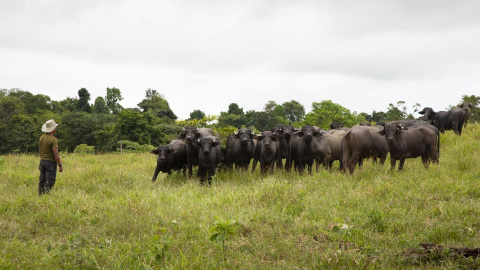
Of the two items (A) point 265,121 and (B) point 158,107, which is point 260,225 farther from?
(B) point 158,107

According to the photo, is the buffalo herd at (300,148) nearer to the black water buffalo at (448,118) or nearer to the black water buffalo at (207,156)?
the black water buffalo at (207,156)

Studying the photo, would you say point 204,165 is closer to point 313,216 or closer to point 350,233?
point 313,216

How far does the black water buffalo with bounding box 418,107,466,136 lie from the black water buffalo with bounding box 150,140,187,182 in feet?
49.8

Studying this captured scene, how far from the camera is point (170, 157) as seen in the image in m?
12.7

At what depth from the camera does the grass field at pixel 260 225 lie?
15.8ft

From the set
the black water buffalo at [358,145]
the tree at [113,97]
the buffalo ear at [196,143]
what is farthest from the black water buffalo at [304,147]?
the tree at [113,97]

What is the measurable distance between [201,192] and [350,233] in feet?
15.8

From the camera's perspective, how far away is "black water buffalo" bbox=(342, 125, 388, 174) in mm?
11539

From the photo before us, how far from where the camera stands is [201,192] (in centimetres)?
966

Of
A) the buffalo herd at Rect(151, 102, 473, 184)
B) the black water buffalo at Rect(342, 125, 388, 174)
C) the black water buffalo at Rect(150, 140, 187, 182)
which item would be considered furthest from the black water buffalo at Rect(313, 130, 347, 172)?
the black water buffalo at Rect(150, 140, 187, 182)

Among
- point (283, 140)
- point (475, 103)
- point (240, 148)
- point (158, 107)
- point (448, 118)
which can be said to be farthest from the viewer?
point (158, 107)

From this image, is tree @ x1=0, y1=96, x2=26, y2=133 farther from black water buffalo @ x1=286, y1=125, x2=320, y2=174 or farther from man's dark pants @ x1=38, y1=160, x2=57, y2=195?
black water buffalo @ x1=286, y1=125, x2=320, y2=174

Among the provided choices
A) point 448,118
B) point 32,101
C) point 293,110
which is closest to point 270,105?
point 293,110

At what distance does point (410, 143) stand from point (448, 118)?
1058cm
